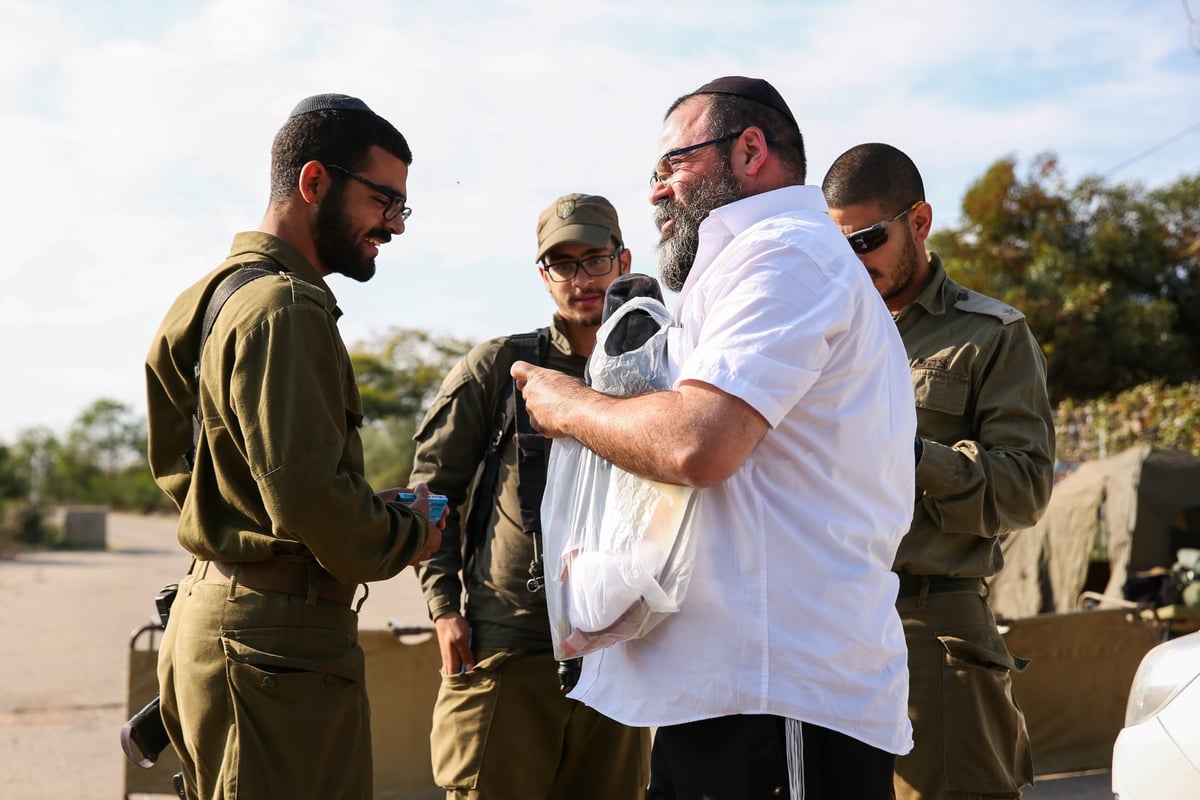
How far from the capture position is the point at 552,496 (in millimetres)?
2479

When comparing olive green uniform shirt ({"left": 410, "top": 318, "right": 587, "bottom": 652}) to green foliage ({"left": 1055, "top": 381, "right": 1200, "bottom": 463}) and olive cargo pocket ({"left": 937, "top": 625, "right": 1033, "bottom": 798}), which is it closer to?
olive cargo pocket ({"left": 937, "top": 625, "right": 1033, "bottom": 798})

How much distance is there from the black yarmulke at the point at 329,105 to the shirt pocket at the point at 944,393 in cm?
183

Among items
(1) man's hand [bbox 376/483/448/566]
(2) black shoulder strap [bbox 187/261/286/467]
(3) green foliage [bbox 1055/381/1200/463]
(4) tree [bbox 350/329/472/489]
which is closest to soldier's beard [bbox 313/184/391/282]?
(2) black shoulder strap [bbox 187/261/286/467]

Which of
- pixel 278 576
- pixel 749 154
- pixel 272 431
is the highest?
pixel 749 154

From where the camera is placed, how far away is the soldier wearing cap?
2725 mm

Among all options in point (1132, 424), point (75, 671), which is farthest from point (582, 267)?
point (1132, 424)

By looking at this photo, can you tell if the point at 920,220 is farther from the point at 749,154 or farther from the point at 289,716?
the point at 289,716

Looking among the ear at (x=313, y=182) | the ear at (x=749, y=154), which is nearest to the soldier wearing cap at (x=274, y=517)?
the ear at (x=313, y=182)

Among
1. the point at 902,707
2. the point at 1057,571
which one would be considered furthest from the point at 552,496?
the point at 1057,571

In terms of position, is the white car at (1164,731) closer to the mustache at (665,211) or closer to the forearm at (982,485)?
the forearm at (982,485)

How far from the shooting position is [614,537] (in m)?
2.28

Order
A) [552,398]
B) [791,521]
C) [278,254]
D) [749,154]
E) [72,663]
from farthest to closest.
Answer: [72,663] → [278,254] → [749,154] → [552,398] → [791,521]

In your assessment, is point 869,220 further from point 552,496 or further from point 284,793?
point 284,793

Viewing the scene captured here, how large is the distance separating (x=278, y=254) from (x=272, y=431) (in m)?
0.59
